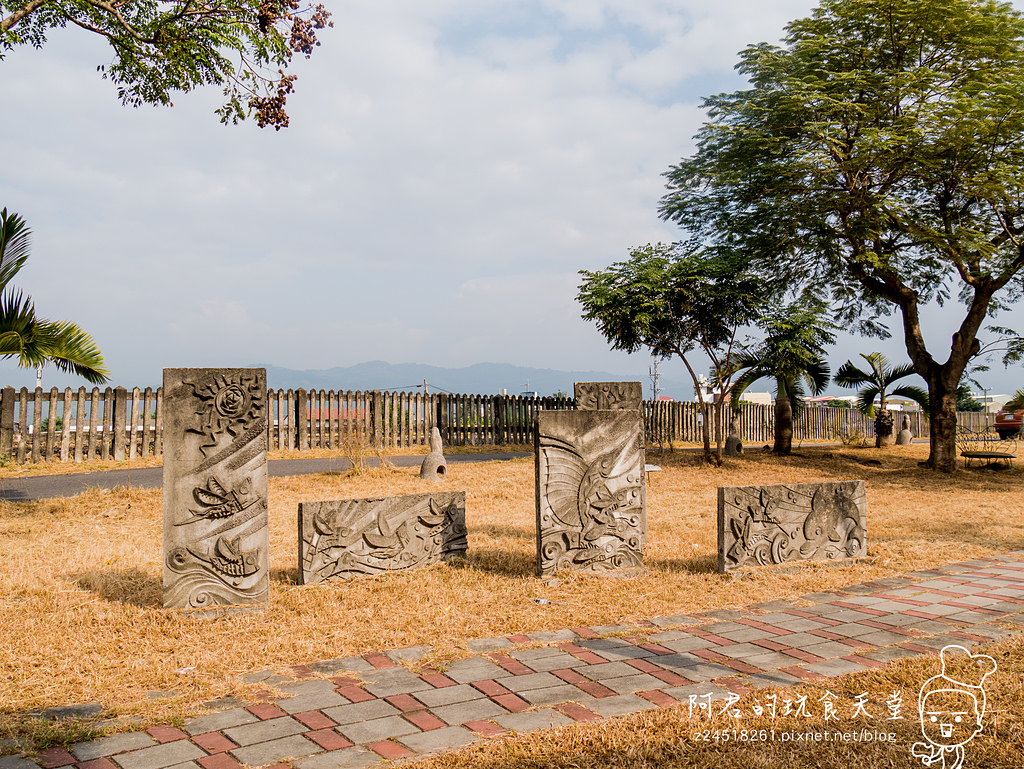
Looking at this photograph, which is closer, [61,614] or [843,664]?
[843,664]

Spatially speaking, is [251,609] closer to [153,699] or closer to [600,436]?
[153,699]

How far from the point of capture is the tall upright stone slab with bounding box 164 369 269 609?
4.80 meters

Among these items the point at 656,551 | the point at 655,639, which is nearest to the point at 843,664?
the point at 655,639

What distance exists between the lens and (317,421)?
17516mm

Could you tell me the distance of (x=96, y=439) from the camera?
14383 mm

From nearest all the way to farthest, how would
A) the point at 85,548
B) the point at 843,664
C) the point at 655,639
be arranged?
the point at 843,664
the point at 655,639
the point at 85,548

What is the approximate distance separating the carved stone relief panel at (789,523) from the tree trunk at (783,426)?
1236cm

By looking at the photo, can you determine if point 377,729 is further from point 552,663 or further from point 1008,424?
point 1008,424

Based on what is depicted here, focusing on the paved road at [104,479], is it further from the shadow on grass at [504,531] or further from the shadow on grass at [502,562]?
the shadow on grass at [502,562]

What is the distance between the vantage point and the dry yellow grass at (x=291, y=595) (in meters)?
3.70

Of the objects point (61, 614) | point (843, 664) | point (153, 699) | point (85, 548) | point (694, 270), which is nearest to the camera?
point (153, 699)

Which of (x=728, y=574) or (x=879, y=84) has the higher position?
(x=879, y=84)

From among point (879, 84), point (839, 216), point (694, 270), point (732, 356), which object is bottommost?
point (732, 356)

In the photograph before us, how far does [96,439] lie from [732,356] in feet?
46.3
